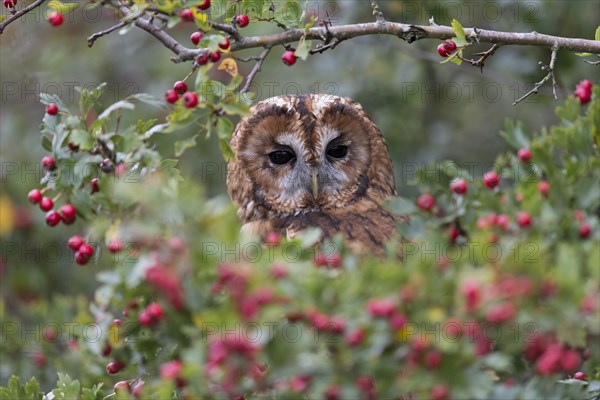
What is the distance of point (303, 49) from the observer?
10.7 feet

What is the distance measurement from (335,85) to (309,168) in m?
2.26

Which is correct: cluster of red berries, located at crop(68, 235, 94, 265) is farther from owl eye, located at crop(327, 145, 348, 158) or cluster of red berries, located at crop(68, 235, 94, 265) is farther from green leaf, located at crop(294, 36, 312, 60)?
owl eye, located at crop(327, 145, 348, 158)

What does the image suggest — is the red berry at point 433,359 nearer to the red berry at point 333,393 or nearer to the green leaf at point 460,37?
the red berry at point 333,393

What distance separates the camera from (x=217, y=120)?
120 inches

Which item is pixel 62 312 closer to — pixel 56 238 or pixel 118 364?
pixel 118 364

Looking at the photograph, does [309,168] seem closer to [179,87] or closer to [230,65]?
[230,65]

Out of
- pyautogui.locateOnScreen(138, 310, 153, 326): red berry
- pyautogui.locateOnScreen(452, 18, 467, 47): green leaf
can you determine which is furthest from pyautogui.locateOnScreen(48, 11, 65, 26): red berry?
pyautogui.locateOnScreen(452, 18, 467, 47): green leaf

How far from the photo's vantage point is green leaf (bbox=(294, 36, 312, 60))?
325cm

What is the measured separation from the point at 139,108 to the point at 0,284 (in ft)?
5.18

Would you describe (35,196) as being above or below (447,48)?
below

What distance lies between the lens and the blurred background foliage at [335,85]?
613cm

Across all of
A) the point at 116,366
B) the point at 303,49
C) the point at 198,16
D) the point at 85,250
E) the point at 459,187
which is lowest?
the point at 116,366

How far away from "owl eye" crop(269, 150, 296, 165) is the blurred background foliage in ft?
5.29

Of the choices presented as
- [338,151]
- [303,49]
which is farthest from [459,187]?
[338,151]
